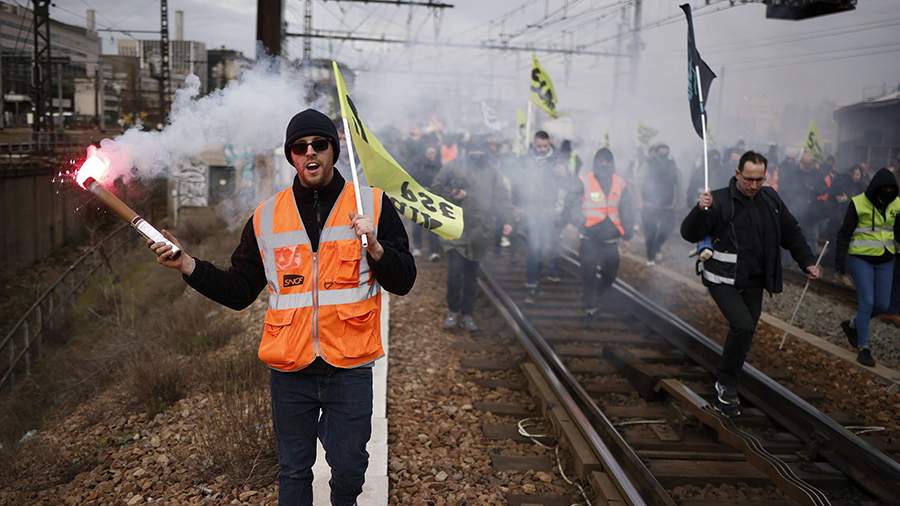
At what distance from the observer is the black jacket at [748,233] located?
6219 mm

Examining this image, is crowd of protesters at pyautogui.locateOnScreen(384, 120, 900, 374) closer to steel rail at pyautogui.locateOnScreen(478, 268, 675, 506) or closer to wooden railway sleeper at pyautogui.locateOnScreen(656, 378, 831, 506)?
steel rail at pyautogui.locateOnScreen(478, 268, 675, 506)

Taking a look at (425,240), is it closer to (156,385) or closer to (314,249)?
(156,385)

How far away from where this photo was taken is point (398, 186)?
4.42m

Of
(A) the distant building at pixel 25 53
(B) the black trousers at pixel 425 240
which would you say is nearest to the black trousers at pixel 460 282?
(B) the black trousers at pixel 425 240

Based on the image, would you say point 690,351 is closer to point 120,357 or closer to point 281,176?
point 120,357

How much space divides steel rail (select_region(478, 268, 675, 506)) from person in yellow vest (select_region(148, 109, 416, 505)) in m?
1.96

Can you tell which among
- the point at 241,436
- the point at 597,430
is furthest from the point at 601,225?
the point at 241,436

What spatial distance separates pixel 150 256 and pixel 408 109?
36.2 ft

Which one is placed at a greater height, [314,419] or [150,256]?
[314,419]

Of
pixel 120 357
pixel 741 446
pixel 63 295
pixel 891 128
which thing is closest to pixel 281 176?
pixel 120 357

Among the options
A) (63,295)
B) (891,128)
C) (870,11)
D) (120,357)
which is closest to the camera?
(120,357)

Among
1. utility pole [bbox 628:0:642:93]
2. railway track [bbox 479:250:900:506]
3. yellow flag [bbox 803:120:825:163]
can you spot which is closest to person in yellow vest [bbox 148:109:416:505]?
railway track [bbox 479:250:900:506]

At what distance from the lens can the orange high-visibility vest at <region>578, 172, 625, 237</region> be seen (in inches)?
377

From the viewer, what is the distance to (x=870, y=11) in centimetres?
1121
